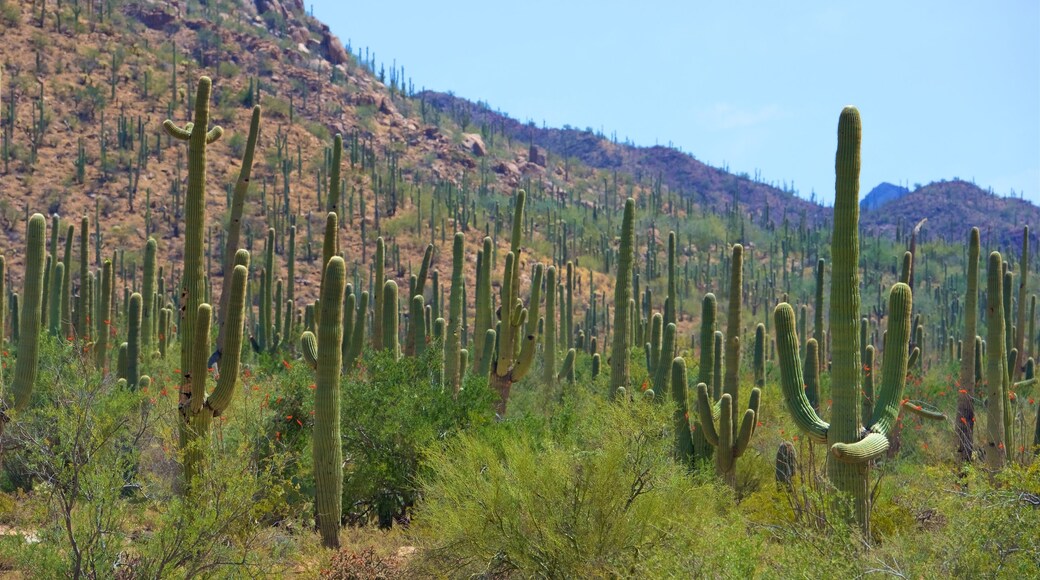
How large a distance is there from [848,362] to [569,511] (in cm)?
278

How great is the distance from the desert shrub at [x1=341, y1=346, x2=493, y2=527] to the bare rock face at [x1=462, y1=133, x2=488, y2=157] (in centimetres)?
6719

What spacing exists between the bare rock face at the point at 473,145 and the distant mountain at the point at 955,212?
44711 mm

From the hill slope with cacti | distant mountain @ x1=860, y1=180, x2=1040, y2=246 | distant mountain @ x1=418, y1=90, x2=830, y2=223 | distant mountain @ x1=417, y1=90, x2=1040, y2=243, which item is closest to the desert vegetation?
the hill slope with cacti

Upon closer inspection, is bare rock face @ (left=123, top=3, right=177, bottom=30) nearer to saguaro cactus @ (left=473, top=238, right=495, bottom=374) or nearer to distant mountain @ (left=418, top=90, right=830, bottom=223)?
saguaro cactus @ (left=473, top=238, right=495, bottom=374)

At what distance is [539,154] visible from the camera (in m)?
96.6

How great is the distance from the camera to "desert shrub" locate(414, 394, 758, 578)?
30.3ft

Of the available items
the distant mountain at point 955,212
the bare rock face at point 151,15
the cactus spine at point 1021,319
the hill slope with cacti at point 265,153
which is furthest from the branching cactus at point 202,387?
the distant mountain at point 955,212

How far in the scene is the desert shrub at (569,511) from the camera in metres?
9.23

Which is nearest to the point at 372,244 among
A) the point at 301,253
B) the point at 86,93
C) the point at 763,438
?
the point at 301,253

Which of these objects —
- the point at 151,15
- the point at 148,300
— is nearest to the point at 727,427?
the point at 148,300

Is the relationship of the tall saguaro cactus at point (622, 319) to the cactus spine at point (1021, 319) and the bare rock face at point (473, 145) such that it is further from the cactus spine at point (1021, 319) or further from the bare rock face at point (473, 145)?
the bare rock face at point (473, 145)

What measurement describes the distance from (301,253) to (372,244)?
11.0 ft

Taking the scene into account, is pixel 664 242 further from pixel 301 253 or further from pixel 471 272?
pixel 301 253

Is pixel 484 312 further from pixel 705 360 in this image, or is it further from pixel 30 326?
pixel 30 326
